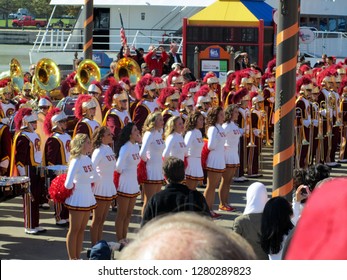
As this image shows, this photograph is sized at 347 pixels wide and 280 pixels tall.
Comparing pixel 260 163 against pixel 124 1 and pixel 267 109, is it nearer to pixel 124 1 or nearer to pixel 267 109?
pixel 267 109

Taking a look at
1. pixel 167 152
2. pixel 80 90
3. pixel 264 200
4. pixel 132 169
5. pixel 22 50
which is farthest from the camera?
pixel 22 50

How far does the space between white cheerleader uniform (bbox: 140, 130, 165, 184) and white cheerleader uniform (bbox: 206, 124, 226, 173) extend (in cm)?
109

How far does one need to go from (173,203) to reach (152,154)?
12.9 ft

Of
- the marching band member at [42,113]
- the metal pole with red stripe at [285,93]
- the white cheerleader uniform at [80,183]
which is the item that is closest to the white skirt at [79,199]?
the white cheerleader uniform at [80,183]

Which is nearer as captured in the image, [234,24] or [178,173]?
[178,173]

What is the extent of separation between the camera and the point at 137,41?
108 feet

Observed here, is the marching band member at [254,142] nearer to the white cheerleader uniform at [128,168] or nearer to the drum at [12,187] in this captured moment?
the white cheerleader uniform at [128,168]

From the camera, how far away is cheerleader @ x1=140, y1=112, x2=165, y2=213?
10508 millimetres

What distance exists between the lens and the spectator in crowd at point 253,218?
5930 mm

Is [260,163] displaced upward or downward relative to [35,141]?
downward

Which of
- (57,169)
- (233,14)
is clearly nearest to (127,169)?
(57,169)

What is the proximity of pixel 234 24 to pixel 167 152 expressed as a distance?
49.4ft

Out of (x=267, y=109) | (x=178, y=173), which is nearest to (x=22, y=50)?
(x=267, y=109)

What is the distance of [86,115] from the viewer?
38.4 feet
